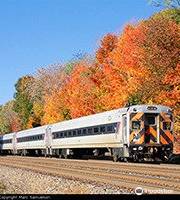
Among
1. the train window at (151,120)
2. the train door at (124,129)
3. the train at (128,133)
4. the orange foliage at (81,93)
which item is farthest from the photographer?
the orange foliage at (81,93)

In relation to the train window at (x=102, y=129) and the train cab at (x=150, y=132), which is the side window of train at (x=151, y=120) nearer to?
the train cab at (x=150, y=132)

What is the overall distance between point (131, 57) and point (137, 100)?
4.58 metres

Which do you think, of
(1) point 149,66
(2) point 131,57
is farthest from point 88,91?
(1) point 149,66

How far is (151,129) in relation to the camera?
32.6 meters

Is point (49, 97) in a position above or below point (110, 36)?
below

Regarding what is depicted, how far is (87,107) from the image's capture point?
6788 centimetres

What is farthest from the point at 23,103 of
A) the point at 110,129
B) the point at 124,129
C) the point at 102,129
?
the point at 124,129

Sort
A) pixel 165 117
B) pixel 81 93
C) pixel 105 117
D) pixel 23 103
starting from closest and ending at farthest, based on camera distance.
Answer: pixel 165 117 < pixel 105 117 < pixel 81 93 < pixel 23 103

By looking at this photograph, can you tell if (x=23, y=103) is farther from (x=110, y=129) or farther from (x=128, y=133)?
(x=128, y=133)

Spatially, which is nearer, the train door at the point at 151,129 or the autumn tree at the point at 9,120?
the train door at the point at 151,129

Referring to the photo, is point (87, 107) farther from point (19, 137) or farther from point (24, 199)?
point (24, 199)

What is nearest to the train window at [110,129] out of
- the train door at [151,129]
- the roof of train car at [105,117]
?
the roof of train car at [105,117]

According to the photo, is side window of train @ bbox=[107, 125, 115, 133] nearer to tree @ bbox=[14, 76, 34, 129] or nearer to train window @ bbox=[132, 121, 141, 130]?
train window @ bbox=[132, 121, 141, 130]

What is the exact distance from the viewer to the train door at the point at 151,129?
32.5 metres
